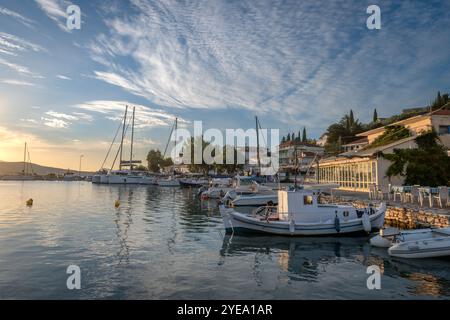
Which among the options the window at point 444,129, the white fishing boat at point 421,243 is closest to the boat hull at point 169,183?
the window at point 444,129

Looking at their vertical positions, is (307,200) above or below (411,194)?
below

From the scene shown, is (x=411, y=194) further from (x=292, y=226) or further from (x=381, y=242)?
(x=292, y=226)

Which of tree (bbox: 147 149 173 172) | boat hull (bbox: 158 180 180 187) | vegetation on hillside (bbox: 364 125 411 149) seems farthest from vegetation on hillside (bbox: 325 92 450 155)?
tree (bbox: 147 149 173 172)

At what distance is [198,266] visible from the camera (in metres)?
13.7

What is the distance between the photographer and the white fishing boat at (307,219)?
20.1 metres

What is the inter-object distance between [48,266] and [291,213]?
13794 mm

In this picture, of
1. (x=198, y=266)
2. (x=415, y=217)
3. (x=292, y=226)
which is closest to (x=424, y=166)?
(x=415, y=217)

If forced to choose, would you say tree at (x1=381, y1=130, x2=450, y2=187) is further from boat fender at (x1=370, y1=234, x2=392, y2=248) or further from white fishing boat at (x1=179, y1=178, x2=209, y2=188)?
white fishing boat at (x1=179, y1=178, x2=209, y2=188)

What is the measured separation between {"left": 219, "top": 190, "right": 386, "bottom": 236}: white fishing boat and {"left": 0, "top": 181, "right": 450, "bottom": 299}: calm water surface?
0.69 meters

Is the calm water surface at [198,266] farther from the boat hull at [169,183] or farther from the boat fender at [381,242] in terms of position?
the boat hull at [169,183]

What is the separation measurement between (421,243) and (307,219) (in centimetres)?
728

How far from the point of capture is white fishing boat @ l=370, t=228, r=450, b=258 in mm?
14227

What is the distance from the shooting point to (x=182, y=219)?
92.7 feet

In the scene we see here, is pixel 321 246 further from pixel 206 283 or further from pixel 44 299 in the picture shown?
pixel 44 299
